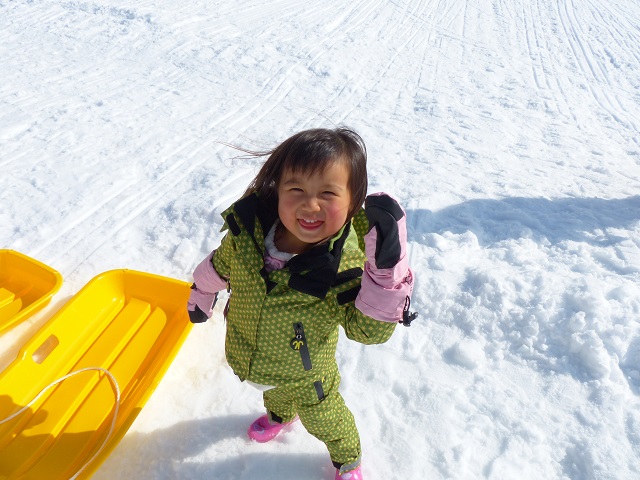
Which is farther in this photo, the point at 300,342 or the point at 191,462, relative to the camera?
the point at 191,462

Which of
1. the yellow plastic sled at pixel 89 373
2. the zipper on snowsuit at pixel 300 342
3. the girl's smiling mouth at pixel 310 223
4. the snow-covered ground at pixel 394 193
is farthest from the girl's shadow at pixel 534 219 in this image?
the girl's smiling mouth at pixel 310 223

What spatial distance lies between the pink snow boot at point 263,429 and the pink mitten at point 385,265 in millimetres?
971

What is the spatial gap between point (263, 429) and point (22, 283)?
1621mm

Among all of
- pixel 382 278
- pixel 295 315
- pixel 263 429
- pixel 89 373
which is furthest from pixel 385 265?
pixel 89 373

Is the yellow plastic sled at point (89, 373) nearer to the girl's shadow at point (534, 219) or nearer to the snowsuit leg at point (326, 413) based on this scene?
the snowsuit leg at point (326, 413)

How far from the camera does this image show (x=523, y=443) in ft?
7.08

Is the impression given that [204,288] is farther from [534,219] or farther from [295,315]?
[534,219]

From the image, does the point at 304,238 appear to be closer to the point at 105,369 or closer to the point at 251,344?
the point at 251,344

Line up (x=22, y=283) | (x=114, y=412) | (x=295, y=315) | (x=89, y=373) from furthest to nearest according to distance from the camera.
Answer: (x=22, y=283)
(x=89, y=373)
(x=114, y=412)
(x=295, y=315)

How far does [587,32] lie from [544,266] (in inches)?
297

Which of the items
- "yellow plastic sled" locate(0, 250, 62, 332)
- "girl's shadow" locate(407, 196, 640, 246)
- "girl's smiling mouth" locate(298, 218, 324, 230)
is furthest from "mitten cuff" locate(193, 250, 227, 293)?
"girl's shadow" locate(407, 196, 640, 246)

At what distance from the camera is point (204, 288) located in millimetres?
1816

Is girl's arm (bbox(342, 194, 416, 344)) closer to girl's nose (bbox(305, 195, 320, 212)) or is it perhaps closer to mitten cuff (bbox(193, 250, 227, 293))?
girl's nose (bbox(305, 195, 320, 212))

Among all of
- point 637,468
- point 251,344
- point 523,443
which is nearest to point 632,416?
point 637,468
